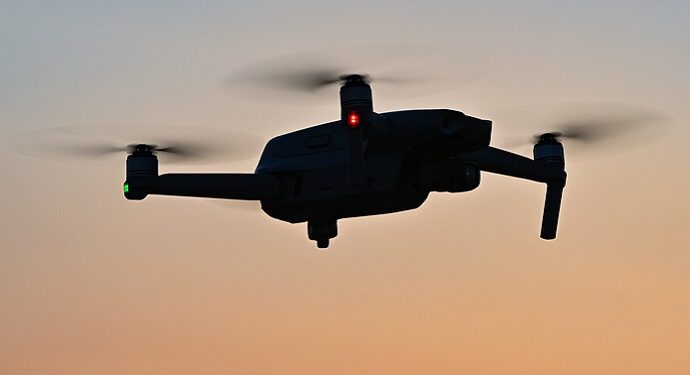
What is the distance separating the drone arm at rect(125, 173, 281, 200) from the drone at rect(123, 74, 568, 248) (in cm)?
2

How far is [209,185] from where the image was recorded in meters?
37.2

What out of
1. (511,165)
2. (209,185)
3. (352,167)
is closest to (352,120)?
(352,167)

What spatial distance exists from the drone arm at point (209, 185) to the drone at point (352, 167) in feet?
0.08

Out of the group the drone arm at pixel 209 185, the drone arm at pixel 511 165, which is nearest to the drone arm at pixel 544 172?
the drone arm at pixel 511 165

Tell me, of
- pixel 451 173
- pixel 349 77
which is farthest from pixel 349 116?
pixel 451 173

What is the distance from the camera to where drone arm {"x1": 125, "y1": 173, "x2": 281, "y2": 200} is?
3728 cm

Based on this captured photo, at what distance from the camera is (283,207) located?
37.7m

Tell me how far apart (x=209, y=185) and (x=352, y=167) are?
4.20 meters

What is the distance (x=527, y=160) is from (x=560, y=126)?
5.07ft

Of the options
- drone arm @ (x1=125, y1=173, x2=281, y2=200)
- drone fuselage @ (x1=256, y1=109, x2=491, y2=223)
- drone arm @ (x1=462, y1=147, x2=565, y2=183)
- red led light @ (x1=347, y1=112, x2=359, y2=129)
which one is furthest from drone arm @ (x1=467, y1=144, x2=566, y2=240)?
red led light @ (x1=347, y1=112, x2=359, y2=129)

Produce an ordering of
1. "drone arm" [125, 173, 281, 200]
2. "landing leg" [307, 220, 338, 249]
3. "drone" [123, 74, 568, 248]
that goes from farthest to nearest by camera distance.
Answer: "landing leg" [307, 220, 338, 249] → "drone arm" [125, 173, 281, 200] → "drone" [123, 74, 568, 248]

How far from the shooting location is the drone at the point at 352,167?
3475 cm

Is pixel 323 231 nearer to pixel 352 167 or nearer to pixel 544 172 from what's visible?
pixel 352 167

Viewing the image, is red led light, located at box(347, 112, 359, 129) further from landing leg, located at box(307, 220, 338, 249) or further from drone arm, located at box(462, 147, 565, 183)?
landing leg, located at box(307, 220, 338, 249)
